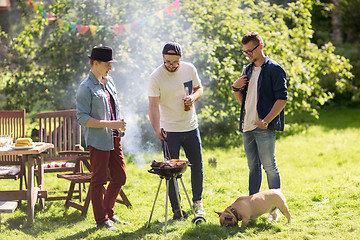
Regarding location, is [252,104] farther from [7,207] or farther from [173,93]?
[7,207]

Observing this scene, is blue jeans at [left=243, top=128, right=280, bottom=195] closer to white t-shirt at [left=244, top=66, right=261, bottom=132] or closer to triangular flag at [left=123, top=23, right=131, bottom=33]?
white t-shirt at [left=244, top=66, right=261, bottom=132]

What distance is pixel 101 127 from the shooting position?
14.7 ft

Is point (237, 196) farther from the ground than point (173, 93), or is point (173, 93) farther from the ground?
point (173, 93)

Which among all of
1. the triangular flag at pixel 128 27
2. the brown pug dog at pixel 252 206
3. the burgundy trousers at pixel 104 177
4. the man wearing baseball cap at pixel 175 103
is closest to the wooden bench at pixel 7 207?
the burgundy trousers at pixel 104 177

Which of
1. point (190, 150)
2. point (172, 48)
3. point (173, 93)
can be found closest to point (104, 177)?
point (190, 150)

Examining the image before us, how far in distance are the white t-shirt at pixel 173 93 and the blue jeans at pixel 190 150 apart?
0.08 meters

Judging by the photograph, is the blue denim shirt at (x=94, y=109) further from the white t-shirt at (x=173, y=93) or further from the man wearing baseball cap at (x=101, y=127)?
the white t-shirt at (x=173, y=93)

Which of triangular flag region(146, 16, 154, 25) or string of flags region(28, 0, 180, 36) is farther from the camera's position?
triangular flag region(146, 16, 154, 25)

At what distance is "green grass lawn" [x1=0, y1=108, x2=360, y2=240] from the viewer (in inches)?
179

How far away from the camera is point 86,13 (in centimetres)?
948

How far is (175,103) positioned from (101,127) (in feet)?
2.66

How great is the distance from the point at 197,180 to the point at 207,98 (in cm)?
525

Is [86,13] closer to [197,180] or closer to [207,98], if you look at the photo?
[207,98]

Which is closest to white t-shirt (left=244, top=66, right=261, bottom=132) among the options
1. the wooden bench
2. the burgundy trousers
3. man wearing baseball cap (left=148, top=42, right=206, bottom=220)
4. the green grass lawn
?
man wearing baseball cap (left=148, top=42, right=206, bottom=220)
